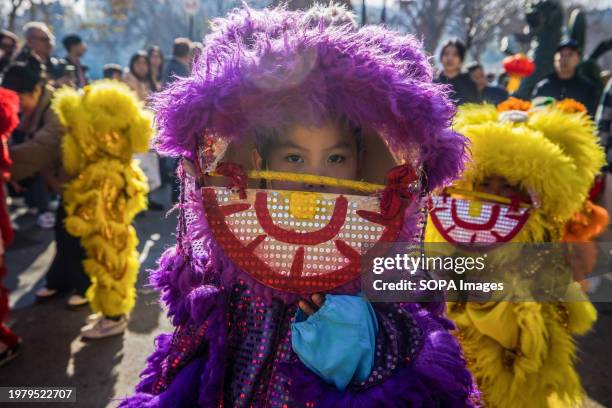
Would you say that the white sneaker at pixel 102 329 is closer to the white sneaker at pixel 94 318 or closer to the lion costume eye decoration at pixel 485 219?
the white sneaker at pixel 94 318

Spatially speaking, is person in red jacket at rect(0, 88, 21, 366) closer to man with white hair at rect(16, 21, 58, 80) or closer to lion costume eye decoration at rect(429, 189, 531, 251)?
lion costume eye decoration at rect(429, 189, 531, 251)

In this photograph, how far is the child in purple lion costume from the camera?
1050 millimetres

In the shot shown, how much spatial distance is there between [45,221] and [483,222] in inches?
212

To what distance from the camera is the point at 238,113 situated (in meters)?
1.11

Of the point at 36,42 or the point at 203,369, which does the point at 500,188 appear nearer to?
the point at 203,369

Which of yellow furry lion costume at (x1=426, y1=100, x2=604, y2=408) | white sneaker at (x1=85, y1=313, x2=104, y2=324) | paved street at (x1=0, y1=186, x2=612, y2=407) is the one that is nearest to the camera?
yellow furry lion costume at (x1=426, y1=100, x2=604, y2=408)

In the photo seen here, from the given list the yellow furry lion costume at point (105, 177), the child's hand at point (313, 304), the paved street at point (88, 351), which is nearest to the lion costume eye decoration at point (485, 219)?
the child's hand at point (313, 304)

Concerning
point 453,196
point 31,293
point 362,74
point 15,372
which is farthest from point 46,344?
point 362,74

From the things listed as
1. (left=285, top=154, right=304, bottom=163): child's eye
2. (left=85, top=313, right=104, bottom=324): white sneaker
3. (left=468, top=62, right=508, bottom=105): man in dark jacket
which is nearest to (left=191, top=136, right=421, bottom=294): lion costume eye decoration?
(left=285, top=154, right=304, bottom=163): child's eye

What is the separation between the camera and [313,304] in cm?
112

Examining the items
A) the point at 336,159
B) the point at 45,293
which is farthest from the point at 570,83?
the point at 45,293

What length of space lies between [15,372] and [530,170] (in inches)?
117

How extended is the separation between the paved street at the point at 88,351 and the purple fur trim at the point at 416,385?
161cm

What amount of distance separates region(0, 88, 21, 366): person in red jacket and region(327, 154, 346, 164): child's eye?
2.10 meters
